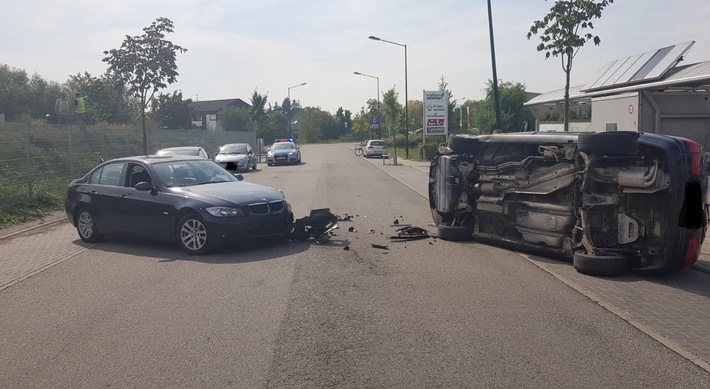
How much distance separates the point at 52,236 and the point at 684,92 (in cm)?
1881

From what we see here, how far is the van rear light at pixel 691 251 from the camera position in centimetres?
815

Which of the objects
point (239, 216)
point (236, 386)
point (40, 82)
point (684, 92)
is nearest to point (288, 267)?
point (239, 216)

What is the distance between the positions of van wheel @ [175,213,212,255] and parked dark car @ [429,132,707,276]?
4.10m

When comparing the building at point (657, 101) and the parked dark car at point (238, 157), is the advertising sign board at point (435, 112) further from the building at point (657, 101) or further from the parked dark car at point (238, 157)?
the building at point (657, 101)

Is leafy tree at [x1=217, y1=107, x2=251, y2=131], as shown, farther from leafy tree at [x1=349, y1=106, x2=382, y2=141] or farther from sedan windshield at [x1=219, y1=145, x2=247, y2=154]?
sedan windshield at [x1=219, y1=145, x2=247, y2=154]

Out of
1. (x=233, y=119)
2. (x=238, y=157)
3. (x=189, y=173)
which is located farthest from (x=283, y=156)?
(x=233, y=119)

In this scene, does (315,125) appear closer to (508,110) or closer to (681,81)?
(508,110)

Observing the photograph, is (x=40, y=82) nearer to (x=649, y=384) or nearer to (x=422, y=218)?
(x=422, y=218)

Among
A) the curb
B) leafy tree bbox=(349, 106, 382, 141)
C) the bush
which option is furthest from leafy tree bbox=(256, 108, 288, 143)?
the curb

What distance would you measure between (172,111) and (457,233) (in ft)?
202

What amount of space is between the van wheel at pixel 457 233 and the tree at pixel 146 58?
81.9ft

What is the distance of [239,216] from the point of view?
32.6 feet

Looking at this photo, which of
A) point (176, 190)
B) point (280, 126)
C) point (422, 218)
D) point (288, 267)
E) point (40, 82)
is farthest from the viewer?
point (280, 126)

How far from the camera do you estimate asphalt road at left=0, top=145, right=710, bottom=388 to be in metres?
5.02
